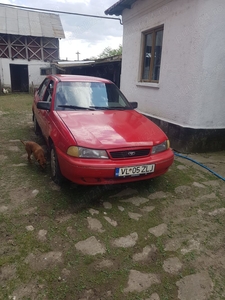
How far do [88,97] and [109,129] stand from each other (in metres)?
1.15

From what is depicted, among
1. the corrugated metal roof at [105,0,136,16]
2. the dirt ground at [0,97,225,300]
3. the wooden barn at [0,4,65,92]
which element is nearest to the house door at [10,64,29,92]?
the wooden barn at [0,4,65,92]

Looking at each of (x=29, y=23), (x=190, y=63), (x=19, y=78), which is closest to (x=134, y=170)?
(x=190, y=63)

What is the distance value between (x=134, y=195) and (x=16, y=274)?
5.96 ft

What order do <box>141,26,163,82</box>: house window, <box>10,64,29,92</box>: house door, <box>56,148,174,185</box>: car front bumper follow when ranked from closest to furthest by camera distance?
<box>56,148,174,185</box>: car front bumper
<box>141,26,163,82</box>: house window
<box>10,64,29,92</box>: house door

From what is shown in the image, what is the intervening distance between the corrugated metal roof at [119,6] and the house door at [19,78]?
16253mm

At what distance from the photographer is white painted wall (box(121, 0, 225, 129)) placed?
178 inches

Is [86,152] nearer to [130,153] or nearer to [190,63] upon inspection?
[130,153]

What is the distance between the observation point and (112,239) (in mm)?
2396

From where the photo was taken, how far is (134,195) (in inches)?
128

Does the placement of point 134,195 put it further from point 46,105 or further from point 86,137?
point 46,105

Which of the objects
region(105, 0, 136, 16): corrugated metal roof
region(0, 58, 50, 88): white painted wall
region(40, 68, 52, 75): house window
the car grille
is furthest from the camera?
region(40, 68, 52, 75): house window

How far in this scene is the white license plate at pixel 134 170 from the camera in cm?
277

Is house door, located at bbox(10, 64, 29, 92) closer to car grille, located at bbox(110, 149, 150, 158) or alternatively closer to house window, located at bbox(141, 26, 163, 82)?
house window, located at bbox(141, 26, 163, 82)

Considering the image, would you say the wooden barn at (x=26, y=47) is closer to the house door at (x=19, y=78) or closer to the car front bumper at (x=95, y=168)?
the house door at (x=19, y=78)
